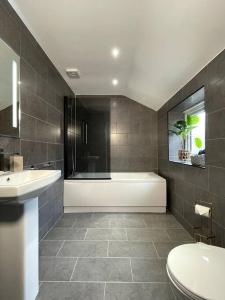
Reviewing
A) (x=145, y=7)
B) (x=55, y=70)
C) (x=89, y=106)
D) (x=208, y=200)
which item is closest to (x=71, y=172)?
(x=89, y=106)

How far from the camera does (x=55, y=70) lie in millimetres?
3025

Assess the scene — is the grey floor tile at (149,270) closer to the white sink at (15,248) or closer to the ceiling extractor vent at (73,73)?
the white sink at (15,248)

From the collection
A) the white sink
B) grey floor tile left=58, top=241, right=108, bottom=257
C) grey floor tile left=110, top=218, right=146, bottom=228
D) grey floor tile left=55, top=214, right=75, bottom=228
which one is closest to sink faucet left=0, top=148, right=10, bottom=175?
the white sink

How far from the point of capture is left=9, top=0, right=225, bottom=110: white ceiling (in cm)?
172

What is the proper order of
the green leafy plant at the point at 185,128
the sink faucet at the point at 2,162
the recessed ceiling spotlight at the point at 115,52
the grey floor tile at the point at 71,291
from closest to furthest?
the grey floor tile at the point at 71,291, the sink faucet at the point at 2,162, the recessed ceiling spotlight at the point at 115,52, the green leafy plant at the point at 185,128

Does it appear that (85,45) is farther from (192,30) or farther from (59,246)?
(59,246)

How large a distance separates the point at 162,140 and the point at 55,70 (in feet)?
7.93

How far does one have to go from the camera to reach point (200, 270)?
1166 mm

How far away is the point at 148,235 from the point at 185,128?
1.75 m

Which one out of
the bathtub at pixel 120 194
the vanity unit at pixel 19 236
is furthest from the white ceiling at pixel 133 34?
the bathtub at pixel 120 194

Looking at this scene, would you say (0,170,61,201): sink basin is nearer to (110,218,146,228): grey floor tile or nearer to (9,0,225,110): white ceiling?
(9,0,225,110): white ceiling

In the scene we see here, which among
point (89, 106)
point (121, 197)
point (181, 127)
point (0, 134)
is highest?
point (89, 106)

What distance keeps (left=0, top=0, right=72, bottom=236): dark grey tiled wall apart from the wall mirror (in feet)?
6.35

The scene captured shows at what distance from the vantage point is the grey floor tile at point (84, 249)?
2.18m
